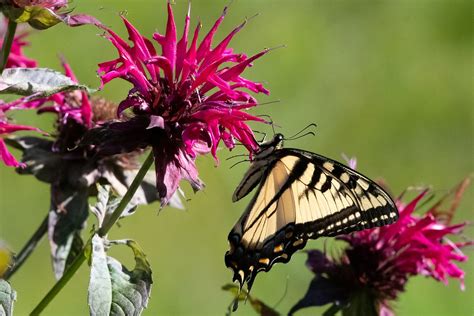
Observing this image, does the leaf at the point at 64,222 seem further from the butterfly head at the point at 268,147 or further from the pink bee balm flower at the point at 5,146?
the butterfly head at the point at 268,147

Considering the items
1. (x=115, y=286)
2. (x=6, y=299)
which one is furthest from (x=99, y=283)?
(x=6, y=299)

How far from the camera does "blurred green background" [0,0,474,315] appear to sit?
10.1 ft

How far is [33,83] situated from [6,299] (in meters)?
0.24

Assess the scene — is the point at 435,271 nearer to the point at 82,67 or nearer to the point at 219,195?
the point at 219,195

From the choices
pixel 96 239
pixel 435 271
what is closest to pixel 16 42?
pixel 96 239

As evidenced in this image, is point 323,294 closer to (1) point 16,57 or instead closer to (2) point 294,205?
(2) point 294,205

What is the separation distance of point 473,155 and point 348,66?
2.59 feet

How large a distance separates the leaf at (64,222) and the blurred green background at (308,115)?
1534mm

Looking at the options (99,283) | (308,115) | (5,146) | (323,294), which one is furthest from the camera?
(308,115)

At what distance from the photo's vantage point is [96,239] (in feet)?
3.29

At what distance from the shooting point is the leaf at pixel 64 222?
1227 millimetres

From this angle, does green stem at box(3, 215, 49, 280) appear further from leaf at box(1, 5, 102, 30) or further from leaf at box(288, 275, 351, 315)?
leaf at box(288, 275, 351, 315)

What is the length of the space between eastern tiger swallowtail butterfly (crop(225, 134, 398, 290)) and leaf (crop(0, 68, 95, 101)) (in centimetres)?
36

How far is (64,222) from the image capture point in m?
1.25
